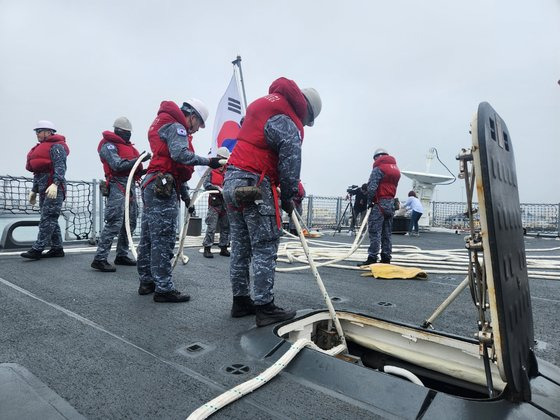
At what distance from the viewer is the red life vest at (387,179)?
498 cm

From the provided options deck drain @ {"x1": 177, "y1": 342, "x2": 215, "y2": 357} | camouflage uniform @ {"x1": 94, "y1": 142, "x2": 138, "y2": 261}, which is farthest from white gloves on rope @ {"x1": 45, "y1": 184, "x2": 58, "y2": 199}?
deck drain @ {"x1": 177, "y1": 342, "x2": 215, "y2": 357}

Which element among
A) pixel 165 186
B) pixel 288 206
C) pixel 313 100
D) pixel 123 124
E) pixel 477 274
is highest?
pixel 123 124

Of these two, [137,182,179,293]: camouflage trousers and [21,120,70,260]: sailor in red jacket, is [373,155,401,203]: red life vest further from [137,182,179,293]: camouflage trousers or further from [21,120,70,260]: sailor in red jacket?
[21,120,70,260]: sailor in red jacket

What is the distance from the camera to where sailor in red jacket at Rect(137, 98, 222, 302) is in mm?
2637

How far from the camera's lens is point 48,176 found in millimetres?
4590

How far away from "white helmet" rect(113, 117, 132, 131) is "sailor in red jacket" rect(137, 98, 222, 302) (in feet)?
4.97

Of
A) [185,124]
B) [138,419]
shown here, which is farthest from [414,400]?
[185,124]

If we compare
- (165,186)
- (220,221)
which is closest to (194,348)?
(165,186)

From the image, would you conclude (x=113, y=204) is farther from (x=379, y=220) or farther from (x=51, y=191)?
(x=379, y=220)

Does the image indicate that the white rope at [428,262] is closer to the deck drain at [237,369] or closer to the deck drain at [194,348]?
the deck drain at [194,348]

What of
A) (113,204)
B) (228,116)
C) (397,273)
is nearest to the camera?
(397,273)

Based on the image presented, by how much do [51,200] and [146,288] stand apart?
2.52 m

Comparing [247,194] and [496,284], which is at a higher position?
[247,194]

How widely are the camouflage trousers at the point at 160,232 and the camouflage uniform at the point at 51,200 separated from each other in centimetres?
244
